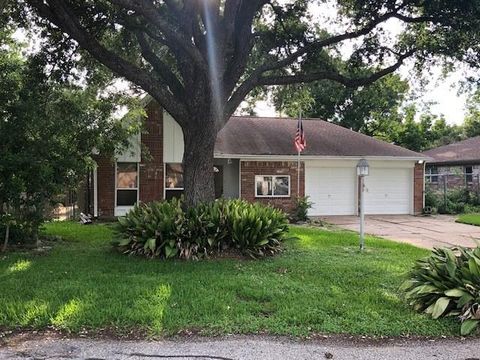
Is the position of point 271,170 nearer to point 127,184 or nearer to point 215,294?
point 127,184

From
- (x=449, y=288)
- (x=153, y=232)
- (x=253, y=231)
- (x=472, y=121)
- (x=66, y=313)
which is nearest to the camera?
(x=66, y=313)

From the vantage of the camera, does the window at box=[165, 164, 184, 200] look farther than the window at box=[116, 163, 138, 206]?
Yes

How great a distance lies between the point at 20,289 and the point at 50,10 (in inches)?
236

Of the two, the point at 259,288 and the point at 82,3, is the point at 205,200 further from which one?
the point at 82,3

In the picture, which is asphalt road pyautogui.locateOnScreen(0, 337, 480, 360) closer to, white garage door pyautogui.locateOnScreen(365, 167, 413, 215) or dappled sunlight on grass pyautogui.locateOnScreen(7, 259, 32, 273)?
dappled sunlight on grass pyautogui.locateOnScreen(7, 259, 32, 273)

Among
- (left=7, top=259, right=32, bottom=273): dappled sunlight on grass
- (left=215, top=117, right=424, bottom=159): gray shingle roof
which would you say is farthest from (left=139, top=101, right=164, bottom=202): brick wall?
(left=7, top=259, right=32, bottom=273): dappled sunlight on grass

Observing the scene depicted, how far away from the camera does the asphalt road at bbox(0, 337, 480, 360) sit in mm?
4516

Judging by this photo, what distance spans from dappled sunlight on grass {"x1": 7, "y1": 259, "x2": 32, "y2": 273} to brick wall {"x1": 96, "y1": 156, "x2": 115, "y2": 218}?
9154 millimetres

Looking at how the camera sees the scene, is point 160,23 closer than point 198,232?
No

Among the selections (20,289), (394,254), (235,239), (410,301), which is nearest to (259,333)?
(410,301)

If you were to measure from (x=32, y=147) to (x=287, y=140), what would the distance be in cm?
1239

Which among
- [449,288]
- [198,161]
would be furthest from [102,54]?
[449,288]

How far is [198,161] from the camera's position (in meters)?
10.9

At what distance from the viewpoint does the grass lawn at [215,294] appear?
17.5 ft
